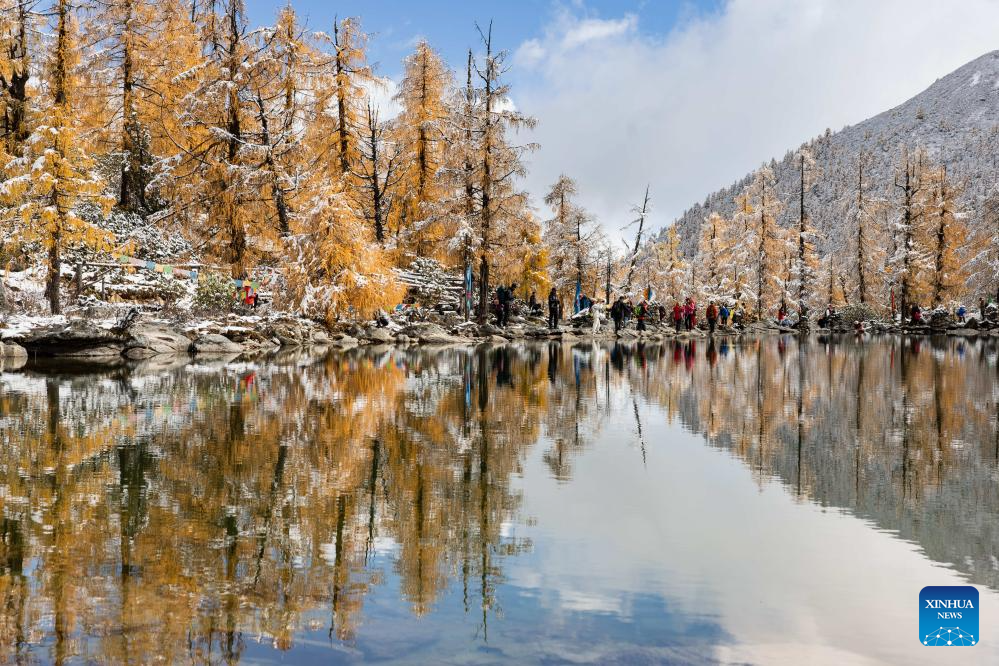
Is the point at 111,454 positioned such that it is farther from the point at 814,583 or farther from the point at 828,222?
the point at 828,222

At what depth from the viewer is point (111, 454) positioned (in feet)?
25.1

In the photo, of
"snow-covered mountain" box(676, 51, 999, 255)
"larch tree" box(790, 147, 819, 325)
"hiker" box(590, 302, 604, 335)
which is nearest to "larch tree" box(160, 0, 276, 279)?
"hiker" box(590, 302, 604, 335)

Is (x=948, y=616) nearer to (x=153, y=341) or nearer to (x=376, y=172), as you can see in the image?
(x=153, y=341)

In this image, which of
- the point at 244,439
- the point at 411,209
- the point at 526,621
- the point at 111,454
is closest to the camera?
the point at 526,621

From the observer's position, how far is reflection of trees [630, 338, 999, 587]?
18.4 feet

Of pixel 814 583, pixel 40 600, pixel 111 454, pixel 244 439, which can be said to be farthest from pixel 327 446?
pixel 814 583

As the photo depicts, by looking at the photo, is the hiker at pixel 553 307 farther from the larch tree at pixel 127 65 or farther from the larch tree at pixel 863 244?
the larch tree at pixel 863 244

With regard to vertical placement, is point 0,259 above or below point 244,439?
above

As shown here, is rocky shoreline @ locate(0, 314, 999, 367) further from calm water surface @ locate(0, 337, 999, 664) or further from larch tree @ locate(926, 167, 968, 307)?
larch tree @ locate(926, 167, 968, 307)

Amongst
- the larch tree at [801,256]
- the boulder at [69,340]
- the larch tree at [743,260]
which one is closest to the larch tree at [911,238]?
the larch tree at [801,256]

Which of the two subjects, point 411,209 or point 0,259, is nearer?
point 0,259

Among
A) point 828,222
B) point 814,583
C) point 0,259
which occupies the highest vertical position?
point 828,222

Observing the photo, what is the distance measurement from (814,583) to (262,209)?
101 ft

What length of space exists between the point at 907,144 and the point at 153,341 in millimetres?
152319
